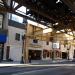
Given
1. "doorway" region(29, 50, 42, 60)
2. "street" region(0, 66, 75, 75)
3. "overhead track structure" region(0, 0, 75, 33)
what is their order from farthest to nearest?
1. "doorway" region(29, 50, 42, 60)
2. "street" region(0, 66, 75, 75)
3. "overhead track structure" region(0, 0, 75, 33)

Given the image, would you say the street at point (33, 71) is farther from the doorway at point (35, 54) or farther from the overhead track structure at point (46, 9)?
the doorway at point (35, 54)

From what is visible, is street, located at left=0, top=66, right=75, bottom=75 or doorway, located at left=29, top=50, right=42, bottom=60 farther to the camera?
doorway, located at left=29, top=50, right=42, bottom=60

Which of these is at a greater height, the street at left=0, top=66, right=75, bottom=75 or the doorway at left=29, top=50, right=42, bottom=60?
the doorway at left=29, top=50, right=42, bottom=60

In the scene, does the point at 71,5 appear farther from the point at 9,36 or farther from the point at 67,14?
the point at 9,36

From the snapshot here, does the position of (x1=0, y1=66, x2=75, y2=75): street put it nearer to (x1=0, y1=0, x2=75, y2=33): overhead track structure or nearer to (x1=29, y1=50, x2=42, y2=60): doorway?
(x1=0, y1=0, x2=75, y2=33): overhead track structure

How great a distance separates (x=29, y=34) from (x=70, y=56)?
145ft

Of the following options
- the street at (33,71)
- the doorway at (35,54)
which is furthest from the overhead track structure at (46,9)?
the doorway at (35,54)

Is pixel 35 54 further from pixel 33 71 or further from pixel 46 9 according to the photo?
pixel 46 9

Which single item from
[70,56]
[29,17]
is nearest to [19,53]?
[70,56]

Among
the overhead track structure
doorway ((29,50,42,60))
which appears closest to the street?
the overhead track structure

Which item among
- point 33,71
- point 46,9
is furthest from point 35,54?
point 46,9

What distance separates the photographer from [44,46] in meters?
76.9

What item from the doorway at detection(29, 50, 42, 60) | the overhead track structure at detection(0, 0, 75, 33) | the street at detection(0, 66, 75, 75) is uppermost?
the overhead track structure at detection(0, 0, 75, 33)

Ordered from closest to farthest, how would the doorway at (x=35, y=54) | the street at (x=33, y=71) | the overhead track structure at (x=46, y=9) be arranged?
the overhead track structure at (x=46, y=9), the street at (x=33, y=71), the doorway at (x=35, y=54)
